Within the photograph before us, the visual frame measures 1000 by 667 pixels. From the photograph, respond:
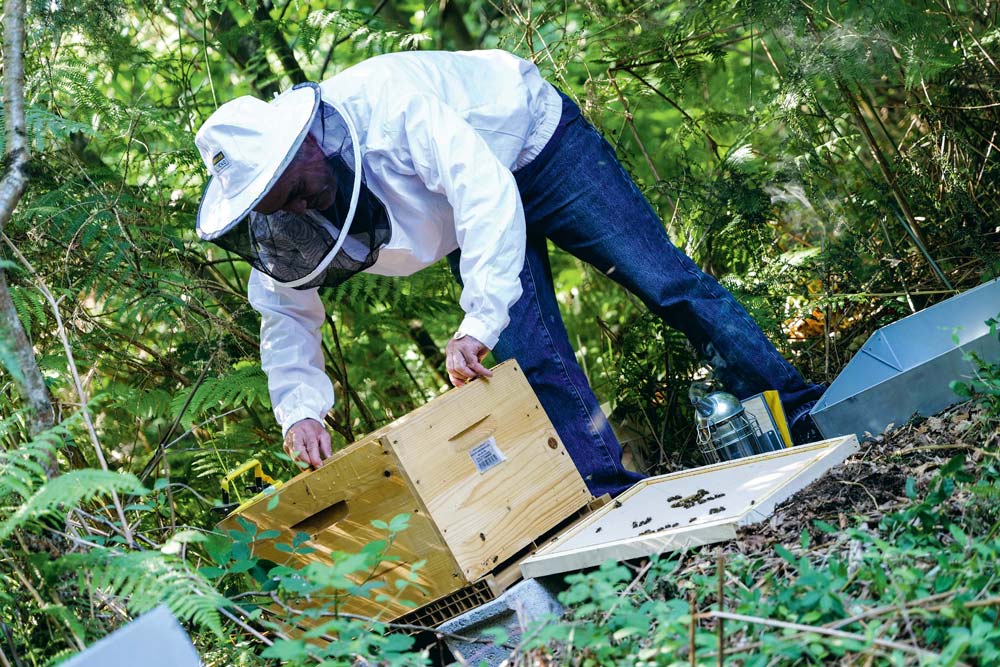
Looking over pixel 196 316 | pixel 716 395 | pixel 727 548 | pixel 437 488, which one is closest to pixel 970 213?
pixel 716 395

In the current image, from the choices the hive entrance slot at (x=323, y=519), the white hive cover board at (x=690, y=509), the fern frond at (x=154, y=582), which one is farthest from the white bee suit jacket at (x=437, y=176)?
the fern frond at (x=154, y=582)

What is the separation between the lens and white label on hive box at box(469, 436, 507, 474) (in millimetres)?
3059

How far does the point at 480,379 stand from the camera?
312 cm

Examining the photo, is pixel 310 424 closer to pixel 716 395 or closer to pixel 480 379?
pixel 480 379

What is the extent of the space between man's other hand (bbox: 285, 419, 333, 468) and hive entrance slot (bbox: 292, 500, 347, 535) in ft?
0.91

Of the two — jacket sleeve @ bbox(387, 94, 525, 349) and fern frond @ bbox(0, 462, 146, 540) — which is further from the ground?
jacket sleeve @ bbox(387, 94, 525, 349)

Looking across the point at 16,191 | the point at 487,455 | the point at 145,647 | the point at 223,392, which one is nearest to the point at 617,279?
the point at 487,455

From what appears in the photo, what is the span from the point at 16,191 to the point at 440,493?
4.91 ft

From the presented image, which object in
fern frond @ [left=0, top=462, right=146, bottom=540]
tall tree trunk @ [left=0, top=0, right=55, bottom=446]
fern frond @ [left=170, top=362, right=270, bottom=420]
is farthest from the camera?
fern frond @ [left=170, top=362, right=270, bottom=420]

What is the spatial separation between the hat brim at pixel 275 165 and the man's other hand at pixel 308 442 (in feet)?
2.61

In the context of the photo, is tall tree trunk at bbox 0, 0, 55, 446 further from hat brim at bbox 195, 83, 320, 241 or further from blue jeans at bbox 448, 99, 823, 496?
blue jeans at bbox 448, 99, 823, 496

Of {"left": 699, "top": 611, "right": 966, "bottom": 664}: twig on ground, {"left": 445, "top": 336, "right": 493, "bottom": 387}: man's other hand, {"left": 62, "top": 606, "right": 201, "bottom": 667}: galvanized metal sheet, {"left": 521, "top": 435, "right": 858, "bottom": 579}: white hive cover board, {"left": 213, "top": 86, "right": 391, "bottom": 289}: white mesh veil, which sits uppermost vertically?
{"left": 213, "top": 86, "right": 391, "bottom": 289}: white mesh veil

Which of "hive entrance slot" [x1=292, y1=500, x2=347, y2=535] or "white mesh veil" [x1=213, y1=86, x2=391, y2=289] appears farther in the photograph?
"white mesh veil" [x1=213, y1=86, x2=391, y2=289]

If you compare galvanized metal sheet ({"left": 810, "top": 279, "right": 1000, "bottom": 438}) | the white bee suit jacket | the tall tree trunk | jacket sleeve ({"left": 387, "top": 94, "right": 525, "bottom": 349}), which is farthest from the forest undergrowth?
jacket sleeve ({"left": 387, "top": 94, "right": 525, "bottom": 349})
